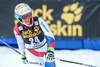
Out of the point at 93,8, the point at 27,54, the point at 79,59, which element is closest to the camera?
the point at 27,54

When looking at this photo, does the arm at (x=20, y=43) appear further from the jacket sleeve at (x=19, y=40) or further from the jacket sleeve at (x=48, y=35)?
the jacket sleeve at (x=48, y=35)

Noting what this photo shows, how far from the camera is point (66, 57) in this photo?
6.77m

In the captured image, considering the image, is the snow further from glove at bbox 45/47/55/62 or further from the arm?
glove at bbox 45/47/55/62

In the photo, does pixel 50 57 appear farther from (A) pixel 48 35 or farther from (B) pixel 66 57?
(B) pixel 66 57

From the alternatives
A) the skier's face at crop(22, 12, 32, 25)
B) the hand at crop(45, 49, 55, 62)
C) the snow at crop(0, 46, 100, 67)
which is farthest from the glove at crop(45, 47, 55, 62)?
the snow at crop(0, 46, 100, 67)

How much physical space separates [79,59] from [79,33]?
0.96 m

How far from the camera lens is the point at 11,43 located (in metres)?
7.78

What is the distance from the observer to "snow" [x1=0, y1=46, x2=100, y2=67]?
6.16 metres

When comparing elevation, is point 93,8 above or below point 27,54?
above

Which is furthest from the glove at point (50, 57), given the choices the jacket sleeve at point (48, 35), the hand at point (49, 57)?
the jacket sleeve at point (48, 35)

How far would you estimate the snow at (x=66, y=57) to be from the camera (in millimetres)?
6160

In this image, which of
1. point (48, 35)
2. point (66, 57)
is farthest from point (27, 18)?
point (66, 57)

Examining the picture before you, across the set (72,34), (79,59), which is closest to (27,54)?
(79,59)

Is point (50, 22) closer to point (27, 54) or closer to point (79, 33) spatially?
point (79, 33)
